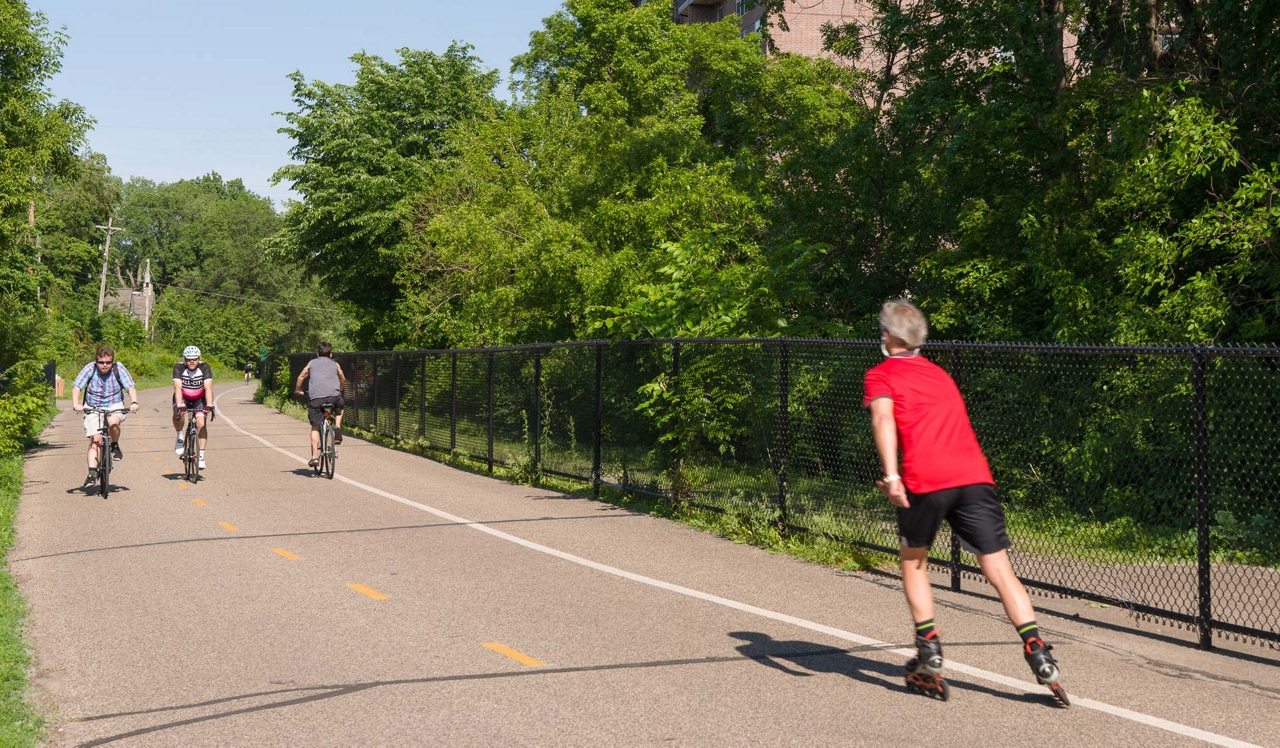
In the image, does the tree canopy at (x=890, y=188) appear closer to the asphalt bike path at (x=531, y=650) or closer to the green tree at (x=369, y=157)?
the green tree at (x=369, y=157)

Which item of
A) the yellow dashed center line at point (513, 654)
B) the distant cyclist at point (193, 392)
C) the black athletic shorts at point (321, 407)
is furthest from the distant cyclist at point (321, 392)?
the yellow dashed center line at point (513, 654)

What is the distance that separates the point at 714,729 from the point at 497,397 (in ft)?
43.5

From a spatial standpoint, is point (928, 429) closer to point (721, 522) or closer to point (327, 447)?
point (721, 522)

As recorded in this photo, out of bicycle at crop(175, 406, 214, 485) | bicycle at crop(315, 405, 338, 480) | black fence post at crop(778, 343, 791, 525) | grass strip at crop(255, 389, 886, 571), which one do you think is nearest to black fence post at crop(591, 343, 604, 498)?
grass strip at crop(255, 389, 886, 571)

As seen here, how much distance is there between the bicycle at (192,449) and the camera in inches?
642

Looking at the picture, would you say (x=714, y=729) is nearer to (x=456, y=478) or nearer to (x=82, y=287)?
(x=456, y=478)

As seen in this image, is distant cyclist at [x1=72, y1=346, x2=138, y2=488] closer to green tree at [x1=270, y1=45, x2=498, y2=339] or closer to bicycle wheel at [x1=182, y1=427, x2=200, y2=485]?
bicycle wheel at [x1=182, y1=427, x2=200, y2=485]

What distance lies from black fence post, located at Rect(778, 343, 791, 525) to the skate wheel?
5.43m

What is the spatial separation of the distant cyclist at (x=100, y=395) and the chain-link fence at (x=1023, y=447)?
5311mm

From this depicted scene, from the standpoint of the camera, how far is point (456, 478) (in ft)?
57.2

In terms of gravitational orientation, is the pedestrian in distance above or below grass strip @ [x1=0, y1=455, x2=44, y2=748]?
above

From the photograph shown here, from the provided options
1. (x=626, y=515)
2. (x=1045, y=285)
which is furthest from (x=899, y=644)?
(x=1045, y=285)

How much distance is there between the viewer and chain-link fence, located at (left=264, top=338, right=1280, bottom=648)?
7785 mm

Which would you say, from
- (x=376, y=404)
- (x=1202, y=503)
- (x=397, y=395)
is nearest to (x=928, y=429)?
(x=1202, y=503)
